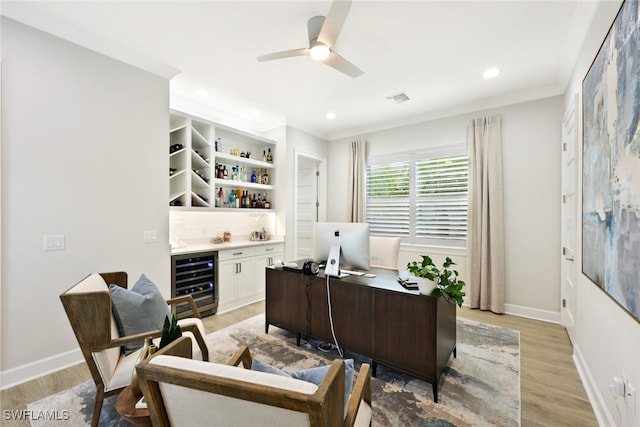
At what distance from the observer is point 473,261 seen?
12.4ft

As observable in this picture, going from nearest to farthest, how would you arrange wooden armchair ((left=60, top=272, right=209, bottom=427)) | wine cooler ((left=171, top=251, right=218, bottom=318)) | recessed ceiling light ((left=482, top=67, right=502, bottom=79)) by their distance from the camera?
wooden armchair ((left=60, top=272, right=209, bottom=427)) < recessed ceiling light ((left=482, top=67, right=502, bottom=79)) < wine cooler ((left=171, top=251, right=218, bottom=318))

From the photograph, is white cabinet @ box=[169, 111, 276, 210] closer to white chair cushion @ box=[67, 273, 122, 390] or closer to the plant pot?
white chair cushion @ box=[67, 273, 122, 390]

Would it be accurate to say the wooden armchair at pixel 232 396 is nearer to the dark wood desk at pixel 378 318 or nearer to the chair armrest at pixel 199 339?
the chair armrest at pixel 199 339

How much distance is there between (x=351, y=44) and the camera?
8.42 feet

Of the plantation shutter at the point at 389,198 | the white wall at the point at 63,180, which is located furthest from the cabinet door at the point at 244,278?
the plantation shutter at the point at 389,198

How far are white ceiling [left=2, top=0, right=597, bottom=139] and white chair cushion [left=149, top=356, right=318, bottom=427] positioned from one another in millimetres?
2421

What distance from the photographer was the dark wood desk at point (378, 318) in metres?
1.95

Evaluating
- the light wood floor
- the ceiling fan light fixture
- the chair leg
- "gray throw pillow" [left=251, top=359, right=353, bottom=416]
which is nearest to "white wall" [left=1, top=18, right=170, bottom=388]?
the light wood floor

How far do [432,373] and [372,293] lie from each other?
0.68m

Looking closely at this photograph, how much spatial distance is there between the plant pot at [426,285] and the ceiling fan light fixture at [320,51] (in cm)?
198

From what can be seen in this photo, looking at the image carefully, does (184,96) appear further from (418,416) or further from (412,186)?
(418,416)

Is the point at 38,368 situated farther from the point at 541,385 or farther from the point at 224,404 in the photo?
the point at 541,385

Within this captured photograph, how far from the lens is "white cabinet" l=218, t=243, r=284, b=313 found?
12.1 feet

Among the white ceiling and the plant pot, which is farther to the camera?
the white ceiling
